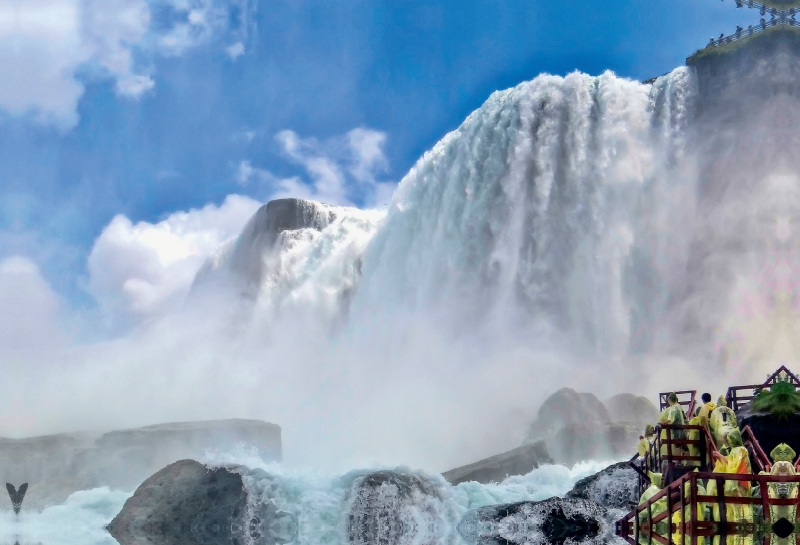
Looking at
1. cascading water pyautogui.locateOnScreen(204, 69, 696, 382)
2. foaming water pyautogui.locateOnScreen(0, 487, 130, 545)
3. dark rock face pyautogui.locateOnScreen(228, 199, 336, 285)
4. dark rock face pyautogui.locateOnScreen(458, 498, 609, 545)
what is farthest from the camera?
dark rock face pyautogui.locateOnScreen(228, 199, 336, 285)

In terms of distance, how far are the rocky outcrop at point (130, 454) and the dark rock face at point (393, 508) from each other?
14.2 m

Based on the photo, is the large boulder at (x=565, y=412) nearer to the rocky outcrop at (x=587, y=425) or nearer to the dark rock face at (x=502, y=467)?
the rocky outcrop at (x=587, y=425)

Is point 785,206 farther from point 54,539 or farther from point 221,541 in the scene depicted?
point 54,539

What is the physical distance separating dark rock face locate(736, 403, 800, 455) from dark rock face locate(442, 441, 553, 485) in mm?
14147

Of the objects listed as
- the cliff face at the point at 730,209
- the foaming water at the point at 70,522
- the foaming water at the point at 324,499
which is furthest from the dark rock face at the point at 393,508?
the cliff face at the point at 730,209

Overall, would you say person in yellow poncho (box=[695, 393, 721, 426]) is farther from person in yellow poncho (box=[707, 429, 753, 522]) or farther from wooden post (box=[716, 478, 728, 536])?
wooden post (box=[716, 478, 728, 536])

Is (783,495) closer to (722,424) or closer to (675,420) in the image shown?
(722,424)

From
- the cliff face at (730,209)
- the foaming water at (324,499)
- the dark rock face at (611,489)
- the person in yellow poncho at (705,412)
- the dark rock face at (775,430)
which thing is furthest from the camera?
the cliff face at (730,209)

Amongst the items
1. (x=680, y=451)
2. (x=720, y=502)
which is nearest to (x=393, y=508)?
(x=680, y=451)

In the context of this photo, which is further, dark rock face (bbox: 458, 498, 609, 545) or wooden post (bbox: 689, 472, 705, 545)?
dark rock face (bbox: 458, 498, 609, 545)

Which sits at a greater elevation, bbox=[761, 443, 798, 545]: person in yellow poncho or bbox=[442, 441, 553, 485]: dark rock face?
bbox=[442, 441, 553, 485]: dark rock face

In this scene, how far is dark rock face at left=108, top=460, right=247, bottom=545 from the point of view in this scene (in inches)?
1065

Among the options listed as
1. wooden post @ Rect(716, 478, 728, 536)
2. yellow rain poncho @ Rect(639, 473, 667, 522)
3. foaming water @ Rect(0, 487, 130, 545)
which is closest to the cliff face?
yellow rain poncho @ Rect(639, 473, 667, 522)

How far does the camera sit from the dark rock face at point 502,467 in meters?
33.2
